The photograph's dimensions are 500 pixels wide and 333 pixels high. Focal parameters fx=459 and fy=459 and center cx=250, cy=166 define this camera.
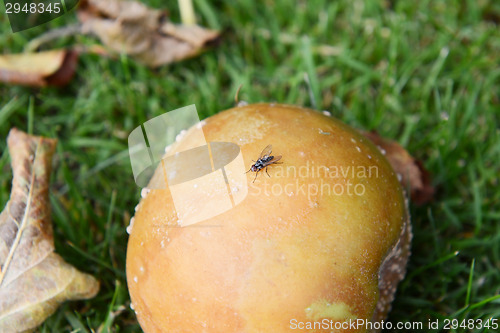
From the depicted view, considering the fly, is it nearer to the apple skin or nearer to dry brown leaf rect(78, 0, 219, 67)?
the apple skin

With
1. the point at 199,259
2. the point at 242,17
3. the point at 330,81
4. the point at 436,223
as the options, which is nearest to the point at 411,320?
the point at 436,223

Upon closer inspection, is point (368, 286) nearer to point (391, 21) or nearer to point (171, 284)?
point (171, 284)

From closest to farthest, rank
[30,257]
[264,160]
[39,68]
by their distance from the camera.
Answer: [264,160] → [30,257] → [39,68]

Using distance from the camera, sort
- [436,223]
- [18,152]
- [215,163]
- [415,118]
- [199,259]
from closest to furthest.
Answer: [199,259] → [215,163] → [18,152] → [436,223] → [415,118]

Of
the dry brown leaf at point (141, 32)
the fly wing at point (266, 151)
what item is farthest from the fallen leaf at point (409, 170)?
the dry brown leaf at point (141, 32)

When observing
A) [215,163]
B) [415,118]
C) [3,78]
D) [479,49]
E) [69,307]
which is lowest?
[69,307]

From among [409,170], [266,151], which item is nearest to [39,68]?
[266,151]

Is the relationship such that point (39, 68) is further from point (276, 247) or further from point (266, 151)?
point (276, 247)
